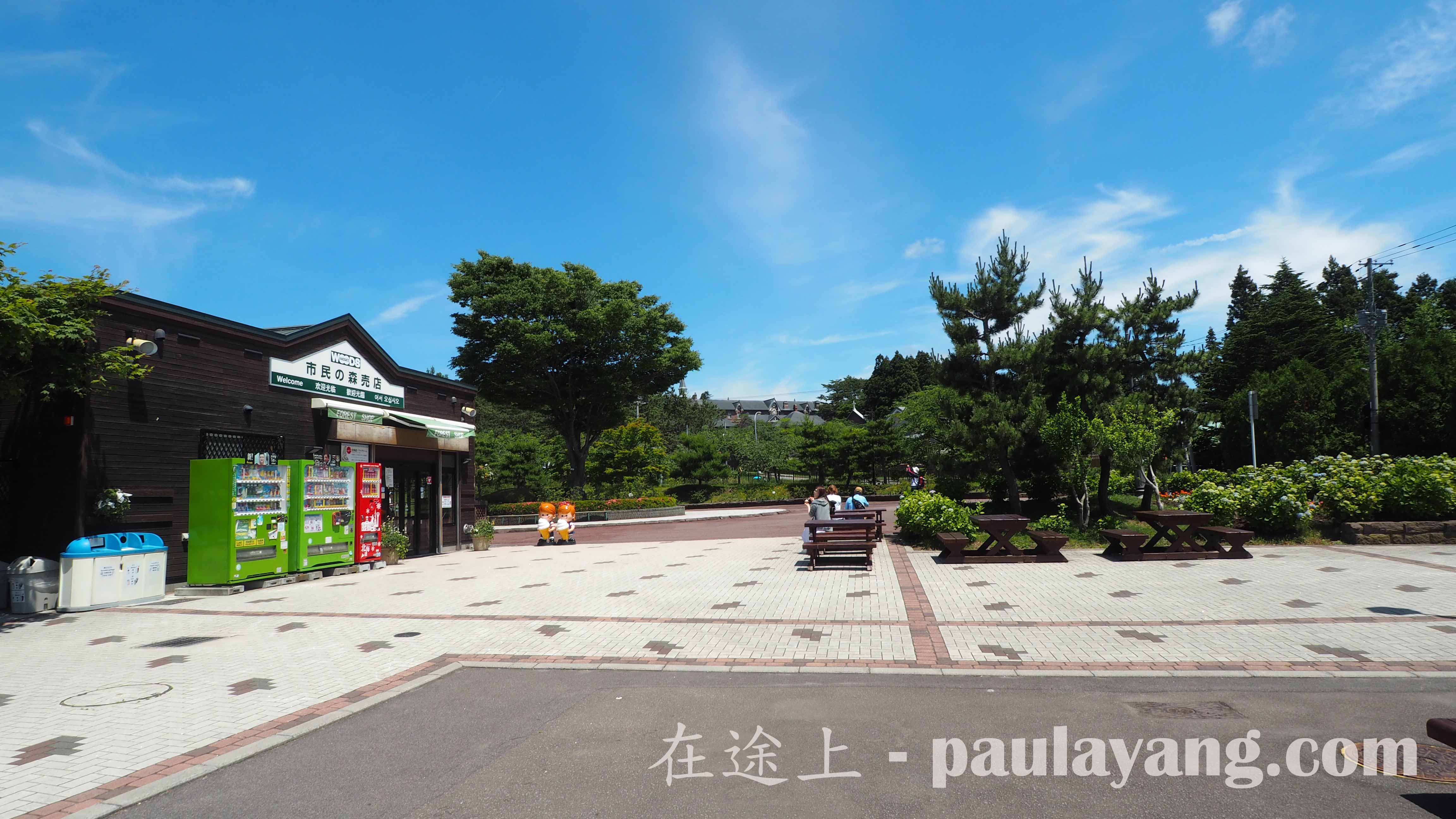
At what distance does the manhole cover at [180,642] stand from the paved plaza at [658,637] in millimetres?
40

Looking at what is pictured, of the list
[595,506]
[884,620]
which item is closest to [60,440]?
[884,620]

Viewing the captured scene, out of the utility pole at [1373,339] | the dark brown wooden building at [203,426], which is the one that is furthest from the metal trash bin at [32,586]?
the utility pole at [1373,339]

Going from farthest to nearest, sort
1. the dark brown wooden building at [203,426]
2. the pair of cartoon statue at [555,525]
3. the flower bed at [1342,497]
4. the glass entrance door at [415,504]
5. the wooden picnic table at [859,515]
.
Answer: the pair of cartoon statue at [555,525] < the glass entrance door at [415,504] < the wooden picnic table at [859,515] < the flower bed at [1342,497] < the dark brown wooden building at [203,426]

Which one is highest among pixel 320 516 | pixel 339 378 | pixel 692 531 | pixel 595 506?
pixel 339 378

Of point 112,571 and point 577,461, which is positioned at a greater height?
point 577,461

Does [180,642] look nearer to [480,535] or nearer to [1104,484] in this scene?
[480,535]

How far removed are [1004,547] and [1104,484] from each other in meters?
7.08

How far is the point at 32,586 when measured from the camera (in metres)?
10.5

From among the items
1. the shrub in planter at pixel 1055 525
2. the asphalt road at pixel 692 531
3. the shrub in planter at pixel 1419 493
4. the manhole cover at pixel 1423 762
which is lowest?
the asphalt road at pixel 692 531

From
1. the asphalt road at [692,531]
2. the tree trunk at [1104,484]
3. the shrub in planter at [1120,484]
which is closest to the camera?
the tree trunk at [1104,484]

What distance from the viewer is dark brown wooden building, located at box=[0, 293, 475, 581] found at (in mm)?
11539

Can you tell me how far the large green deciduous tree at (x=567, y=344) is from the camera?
122 ft

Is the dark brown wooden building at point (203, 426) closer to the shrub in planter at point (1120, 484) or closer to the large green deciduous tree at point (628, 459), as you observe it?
the shrub in planter at point (1120, 484)

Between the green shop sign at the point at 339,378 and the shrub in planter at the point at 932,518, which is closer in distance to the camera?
the green shop sign at the point at 339,378
